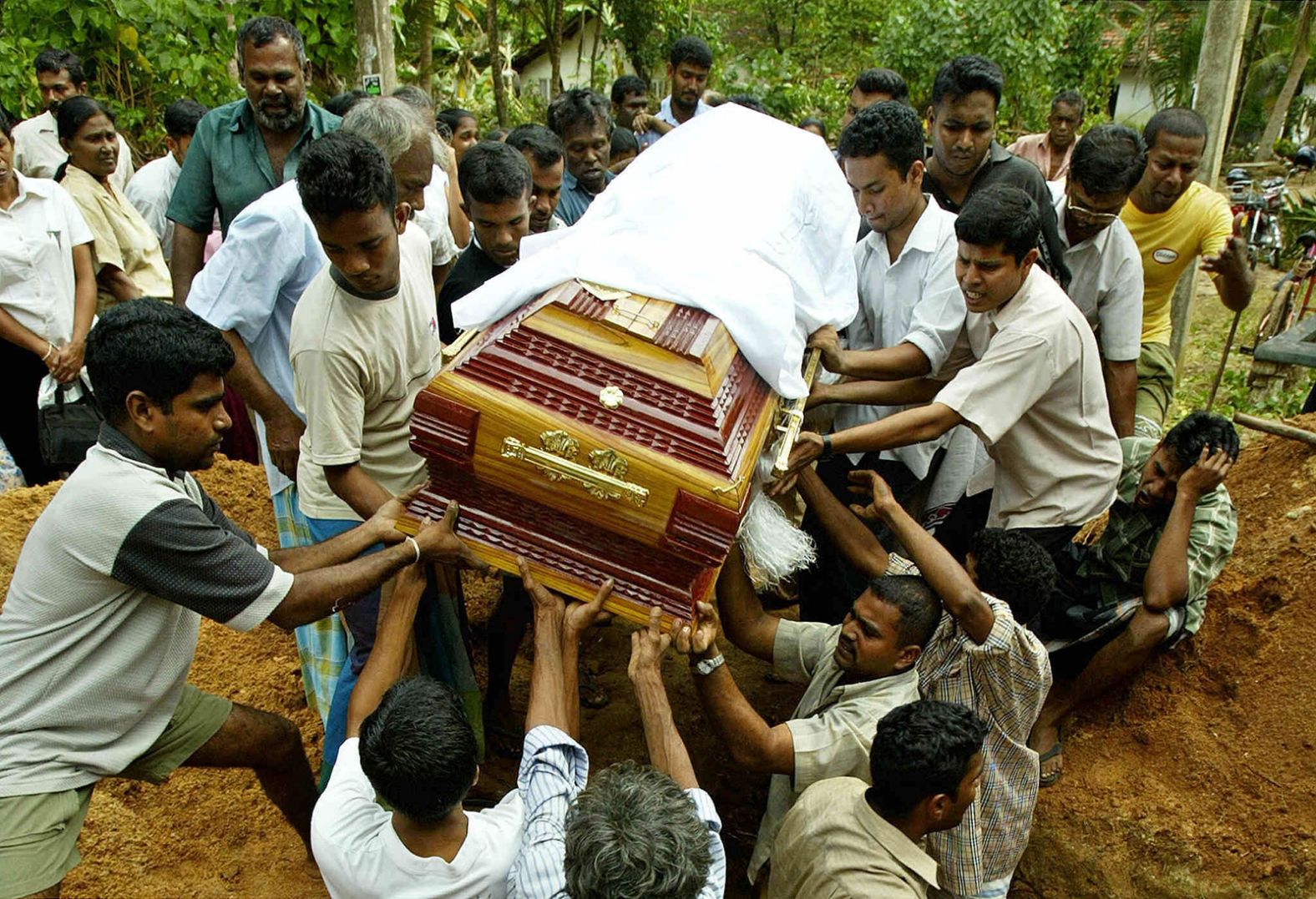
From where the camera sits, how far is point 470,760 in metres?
2.01

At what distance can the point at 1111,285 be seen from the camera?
12.5ft

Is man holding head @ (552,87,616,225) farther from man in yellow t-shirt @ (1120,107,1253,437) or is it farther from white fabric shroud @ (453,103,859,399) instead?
man in yellow t-shirt @ (1120,107,1253,437)

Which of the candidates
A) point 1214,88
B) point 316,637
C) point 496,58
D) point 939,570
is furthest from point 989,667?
point 496,58

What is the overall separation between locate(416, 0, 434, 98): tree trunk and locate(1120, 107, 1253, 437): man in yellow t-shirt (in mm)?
8114

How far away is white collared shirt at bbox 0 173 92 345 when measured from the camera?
4.50 metres

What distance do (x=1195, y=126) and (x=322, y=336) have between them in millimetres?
3670

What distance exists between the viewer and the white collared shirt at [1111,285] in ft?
12.4

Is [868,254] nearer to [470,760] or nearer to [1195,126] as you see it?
[1195,126]

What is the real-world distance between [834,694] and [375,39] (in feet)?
17.8

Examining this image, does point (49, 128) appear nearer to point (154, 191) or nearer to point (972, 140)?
point (154, 191)

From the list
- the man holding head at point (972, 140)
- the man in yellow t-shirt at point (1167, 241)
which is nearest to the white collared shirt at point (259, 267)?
the man holding head at point (972, 140)

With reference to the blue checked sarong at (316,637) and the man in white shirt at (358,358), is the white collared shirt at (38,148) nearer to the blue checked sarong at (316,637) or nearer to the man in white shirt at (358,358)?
the blue checked sarong at (316,637)

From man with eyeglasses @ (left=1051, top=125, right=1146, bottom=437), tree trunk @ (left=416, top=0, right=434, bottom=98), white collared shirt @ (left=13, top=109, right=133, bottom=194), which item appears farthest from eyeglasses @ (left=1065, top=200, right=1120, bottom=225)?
tree trunk @ (left=416, top=0, right=434, bottom=98)

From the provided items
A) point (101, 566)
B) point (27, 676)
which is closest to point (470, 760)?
point (101, 566)
